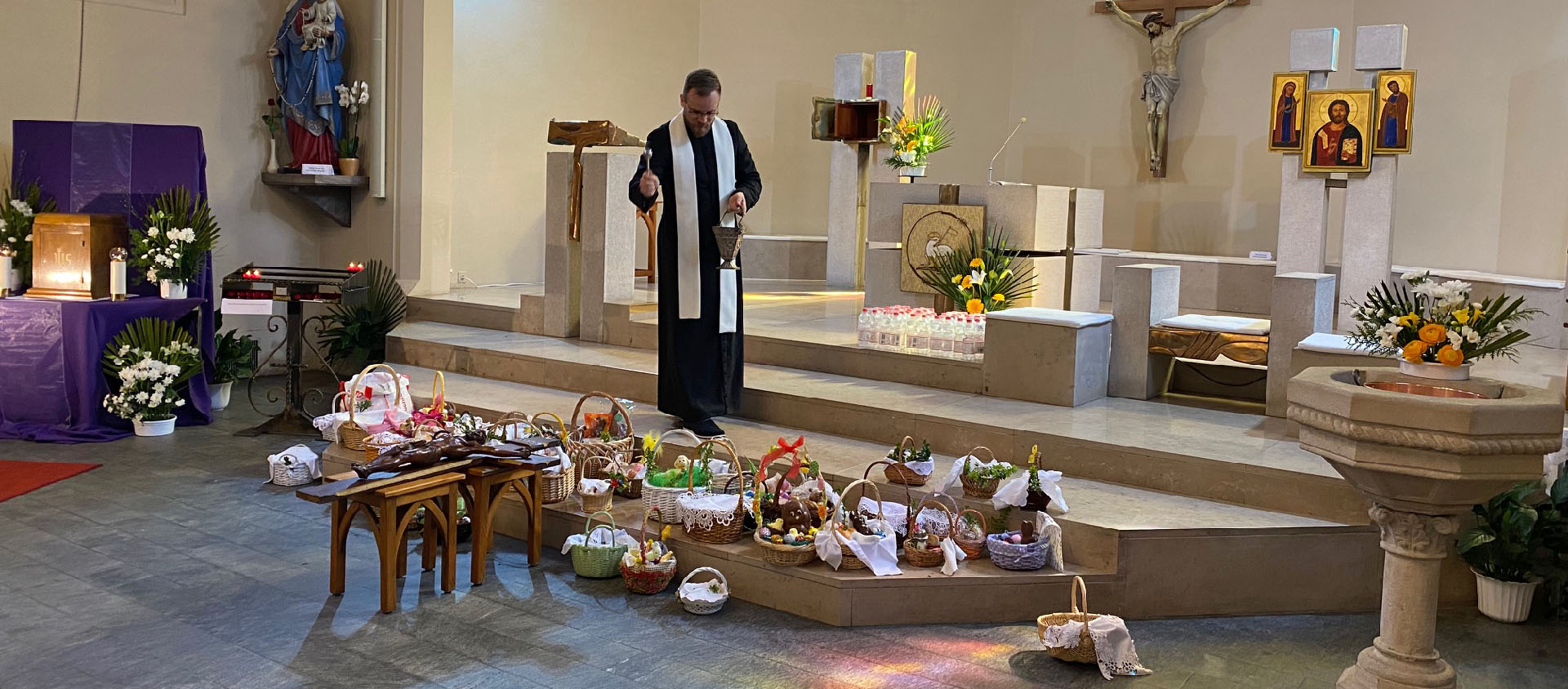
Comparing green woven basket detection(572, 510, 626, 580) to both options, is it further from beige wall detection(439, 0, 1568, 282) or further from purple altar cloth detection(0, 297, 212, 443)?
beige wall detection(439, 0, 1568, 282)

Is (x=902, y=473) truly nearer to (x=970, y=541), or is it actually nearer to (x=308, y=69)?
(x=970, y=541)

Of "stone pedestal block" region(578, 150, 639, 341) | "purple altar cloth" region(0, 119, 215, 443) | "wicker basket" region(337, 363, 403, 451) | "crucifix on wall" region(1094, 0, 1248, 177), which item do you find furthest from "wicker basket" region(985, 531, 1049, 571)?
"crucifix on wall" region(1094, 0, 1248, 177)

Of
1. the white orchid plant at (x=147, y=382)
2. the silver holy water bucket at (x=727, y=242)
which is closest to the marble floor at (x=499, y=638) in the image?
the silver holy water bucket at (x=727, y=242)

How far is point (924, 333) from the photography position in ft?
22.5

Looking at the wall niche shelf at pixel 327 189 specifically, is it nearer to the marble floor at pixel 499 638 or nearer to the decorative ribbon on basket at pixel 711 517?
the marble floor at pixel 499 638

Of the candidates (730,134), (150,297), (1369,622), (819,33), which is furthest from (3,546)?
(819,33)

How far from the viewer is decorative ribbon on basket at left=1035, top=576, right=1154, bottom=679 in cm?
407

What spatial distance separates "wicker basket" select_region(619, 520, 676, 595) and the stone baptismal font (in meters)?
2.31

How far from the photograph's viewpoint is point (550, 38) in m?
10.8

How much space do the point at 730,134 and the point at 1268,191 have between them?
676cm

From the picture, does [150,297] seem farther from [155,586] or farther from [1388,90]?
[1388,90]

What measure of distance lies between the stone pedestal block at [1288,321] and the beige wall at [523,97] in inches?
265

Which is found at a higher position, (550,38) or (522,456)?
(550,38)

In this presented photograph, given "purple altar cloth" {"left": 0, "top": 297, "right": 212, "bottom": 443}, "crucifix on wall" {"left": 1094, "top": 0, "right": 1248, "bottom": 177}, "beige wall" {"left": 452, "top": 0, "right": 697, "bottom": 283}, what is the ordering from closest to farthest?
"purple altar cloth" {"left": 0, "top": 297, "right": 212, "bottom": 443} → "beige wall" {"left": 452, "top": 0, "right": 697, "bottom": 283} → "crucifix on wall" {"left": 1094, "top": 0, "right": 1248, "bottom": 177}
